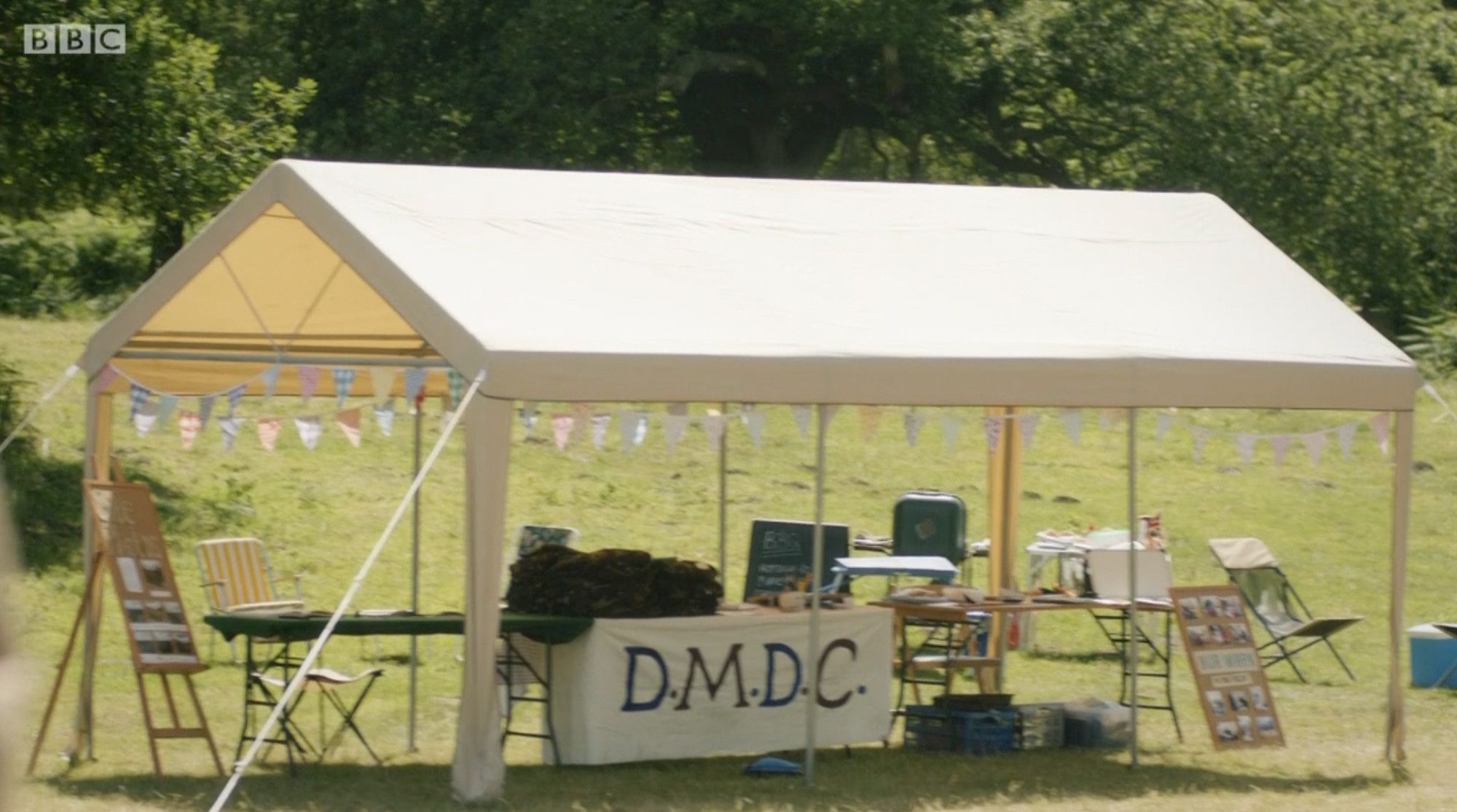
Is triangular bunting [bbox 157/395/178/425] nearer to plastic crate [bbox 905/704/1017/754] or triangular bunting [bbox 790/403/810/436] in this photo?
triangular bunting [bbox 790/403/810/436]

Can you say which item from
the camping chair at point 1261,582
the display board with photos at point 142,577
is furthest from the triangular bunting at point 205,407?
the camping chair at point 1261,582

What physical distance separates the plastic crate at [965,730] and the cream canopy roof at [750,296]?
189 centimetres

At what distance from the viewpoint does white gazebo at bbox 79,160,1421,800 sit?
647 cm

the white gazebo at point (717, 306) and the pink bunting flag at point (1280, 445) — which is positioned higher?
the white gazebo at point (717, 306)

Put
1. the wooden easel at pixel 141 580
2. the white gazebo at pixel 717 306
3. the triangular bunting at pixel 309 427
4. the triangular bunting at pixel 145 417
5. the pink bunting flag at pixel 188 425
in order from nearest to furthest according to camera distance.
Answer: the white gazebo at pixel 717 306 < the wooden easel at pixel 141 580 < the triangular bunting at pixel 145 417 < the triangular bunting at pixel 309 427 < the pink bunting flag at pixel 188 425

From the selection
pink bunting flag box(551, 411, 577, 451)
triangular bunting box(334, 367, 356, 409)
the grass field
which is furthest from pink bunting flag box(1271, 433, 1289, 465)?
triangular bunting box(334, 367, 356, 409)

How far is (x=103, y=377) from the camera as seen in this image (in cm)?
769

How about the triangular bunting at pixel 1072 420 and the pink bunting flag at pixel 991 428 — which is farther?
the pink bunting flag at pixel 991 428

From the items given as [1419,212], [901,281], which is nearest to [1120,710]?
[901,281]

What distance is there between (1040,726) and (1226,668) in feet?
2.90

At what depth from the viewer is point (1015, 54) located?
63.8 ft

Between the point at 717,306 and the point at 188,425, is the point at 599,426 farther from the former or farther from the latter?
the point at 188,425

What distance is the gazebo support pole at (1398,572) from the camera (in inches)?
312

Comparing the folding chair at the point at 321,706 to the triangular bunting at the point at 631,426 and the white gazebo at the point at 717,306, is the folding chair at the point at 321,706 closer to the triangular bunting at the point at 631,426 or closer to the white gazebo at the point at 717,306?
the white gazebo at the point at 717,306
